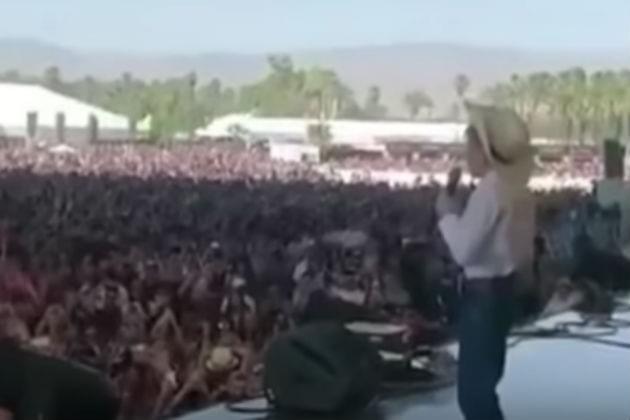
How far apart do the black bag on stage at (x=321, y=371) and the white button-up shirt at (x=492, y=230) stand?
19cm

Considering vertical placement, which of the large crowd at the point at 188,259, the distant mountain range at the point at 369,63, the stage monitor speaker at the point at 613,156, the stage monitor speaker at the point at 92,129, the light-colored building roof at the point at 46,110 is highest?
the distant mountain range at the point at 369,63

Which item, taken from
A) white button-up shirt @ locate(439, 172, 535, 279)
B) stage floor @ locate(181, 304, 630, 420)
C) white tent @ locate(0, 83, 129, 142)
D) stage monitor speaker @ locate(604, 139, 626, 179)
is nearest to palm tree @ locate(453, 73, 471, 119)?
white button-up shirt @ locate(439, 172, 535, 279)

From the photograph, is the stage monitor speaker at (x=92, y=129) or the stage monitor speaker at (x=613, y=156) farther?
the stage monitor speaker at (x=613, y=156)

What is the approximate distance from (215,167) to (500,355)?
478 mm

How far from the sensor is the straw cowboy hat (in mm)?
2506

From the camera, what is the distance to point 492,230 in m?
2.54

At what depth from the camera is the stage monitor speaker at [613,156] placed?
2.58m

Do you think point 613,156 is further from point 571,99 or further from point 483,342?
point 483,342

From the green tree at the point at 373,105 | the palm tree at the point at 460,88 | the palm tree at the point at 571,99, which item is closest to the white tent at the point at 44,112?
the green tree at the point at 373,105

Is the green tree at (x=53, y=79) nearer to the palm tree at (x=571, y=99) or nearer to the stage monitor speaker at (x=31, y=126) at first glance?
the stage monitor speaker at (x=31, y=126)

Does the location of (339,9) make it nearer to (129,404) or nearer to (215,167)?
(215,167)

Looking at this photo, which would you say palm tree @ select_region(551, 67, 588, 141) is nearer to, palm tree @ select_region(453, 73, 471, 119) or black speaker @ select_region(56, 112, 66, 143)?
palm tree @ select_region(453, 73, 471, 119)

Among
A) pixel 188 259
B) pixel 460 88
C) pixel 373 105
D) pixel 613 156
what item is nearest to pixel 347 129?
pixel 373 105

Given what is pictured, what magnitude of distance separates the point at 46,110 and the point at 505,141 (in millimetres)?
622
